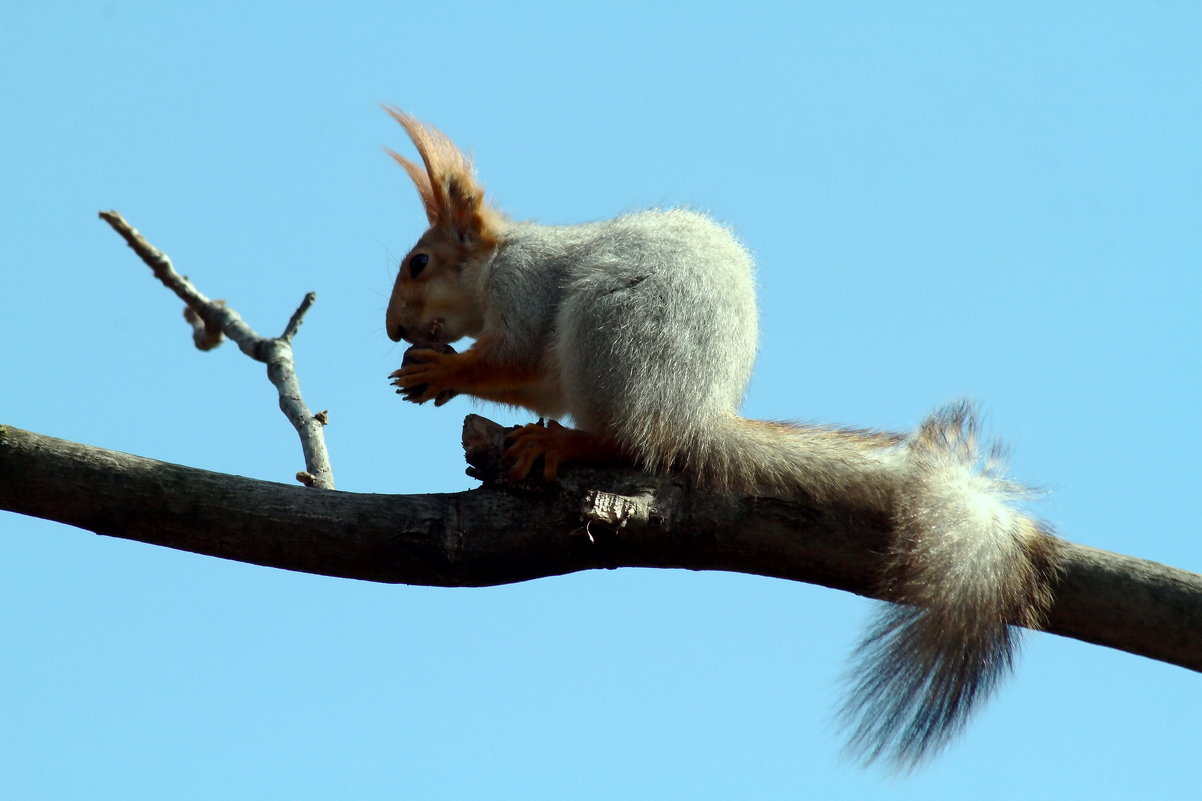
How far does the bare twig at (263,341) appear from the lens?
3.72m

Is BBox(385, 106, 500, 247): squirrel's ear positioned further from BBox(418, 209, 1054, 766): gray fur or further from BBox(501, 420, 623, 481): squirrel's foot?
BBox(501, 420, 623, 481): squirrel's foot

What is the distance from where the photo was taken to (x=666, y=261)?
3.89m

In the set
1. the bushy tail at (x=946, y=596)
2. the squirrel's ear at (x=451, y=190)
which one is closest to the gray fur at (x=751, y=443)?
the bushy tail at (x=946, y=596)

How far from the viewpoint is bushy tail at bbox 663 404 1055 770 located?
3.02 meters

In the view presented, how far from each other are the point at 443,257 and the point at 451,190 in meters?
0.34

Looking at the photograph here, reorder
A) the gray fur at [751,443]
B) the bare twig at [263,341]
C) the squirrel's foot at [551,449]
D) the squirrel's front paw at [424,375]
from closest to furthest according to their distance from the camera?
the gray fur at [751,443] < the squirrel's foot at [551,449] < the bare twig at [263,341] < the squirrel's front paw at [424,375]

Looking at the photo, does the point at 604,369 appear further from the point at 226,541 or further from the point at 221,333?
the point at 221,333

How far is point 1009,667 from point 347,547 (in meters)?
1.84

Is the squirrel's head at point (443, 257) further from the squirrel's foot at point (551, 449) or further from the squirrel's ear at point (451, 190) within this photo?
the squirrel's foot at point (551, 449)

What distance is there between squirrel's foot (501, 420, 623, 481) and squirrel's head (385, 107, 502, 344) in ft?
3.86

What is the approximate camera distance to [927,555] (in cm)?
304

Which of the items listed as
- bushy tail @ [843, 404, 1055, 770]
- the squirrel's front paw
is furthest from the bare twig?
bushy tail @ [843, 404, 1055, 770]

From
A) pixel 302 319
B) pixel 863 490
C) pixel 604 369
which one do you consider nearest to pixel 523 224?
pixel 302 319

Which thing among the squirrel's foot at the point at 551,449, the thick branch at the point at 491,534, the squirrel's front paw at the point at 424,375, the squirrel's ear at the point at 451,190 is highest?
the squirrel's ear at the point at 451,190
